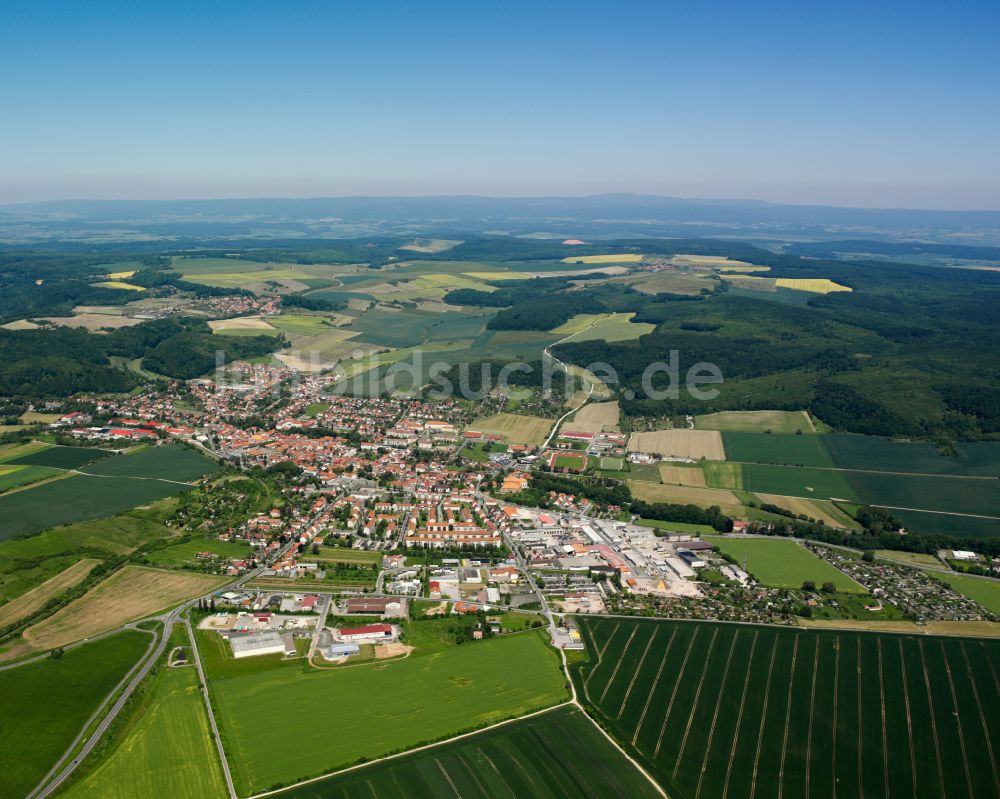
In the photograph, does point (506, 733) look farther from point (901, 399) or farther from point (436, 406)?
point (901, 399)

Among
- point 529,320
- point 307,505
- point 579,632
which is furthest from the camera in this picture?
point 529,320

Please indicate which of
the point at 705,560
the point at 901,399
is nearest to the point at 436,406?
the point at 705,560

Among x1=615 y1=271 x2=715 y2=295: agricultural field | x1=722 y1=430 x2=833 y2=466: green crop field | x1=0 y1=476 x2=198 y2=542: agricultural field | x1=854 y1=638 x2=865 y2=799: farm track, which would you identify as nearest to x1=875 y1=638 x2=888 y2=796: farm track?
x1=854 y1=638 x2=865 y2=799: farm track

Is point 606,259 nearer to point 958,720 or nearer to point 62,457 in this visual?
point 62,457

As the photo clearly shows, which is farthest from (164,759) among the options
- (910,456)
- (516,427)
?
(910,456)

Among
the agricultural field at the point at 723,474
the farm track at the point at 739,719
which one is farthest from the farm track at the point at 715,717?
the agricultural field at the point at 723,474

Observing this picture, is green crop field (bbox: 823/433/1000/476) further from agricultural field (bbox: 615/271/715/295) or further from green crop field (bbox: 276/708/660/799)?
agricultural field (bbox: 615/271/715/295)
